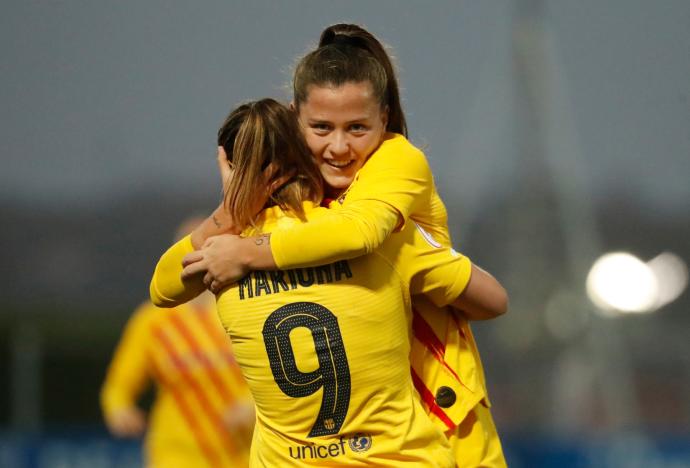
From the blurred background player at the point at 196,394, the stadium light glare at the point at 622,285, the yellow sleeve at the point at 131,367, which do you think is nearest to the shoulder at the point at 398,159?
the blurred background player at the point at 196,394

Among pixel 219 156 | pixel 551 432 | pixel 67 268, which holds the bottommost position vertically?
pixel 551 432

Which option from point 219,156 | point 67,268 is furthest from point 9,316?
point 219,156

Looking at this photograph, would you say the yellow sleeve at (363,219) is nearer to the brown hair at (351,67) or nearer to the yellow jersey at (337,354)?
the yellow jersey at (337,354)

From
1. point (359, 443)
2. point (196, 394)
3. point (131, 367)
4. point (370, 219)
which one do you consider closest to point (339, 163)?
point (370, 219)

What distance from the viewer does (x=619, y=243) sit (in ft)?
39.5

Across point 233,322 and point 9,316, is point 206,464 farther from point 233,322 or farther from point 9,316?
point 9,316

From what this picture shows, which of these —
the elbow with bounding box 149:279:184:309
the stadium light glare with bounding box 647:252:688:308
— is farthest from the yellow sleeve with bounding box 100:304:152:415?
the stadium light glare with bounding box 647:252:688:308

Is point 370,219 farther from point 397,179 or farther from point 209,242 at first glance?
point 209,242

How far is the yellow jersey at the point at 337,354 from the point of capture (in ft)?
9.11

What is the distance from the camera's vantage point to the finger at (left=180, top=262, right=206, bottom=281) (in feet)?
9.39

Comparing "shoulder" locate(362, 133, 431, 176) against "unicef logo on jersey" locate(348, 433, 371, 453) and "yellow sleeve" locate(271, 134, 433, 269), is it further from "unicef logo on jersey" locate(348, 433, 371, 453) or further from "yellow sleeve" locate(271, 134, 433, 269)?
"unicef logo on jersey" locate(348, 433, 371, 453)

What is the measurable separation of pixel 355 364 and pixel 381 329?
97 mm

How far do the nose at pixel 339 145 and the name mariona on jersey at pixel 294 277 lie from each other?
0.94 feet

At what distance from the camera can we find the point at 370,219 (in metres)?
2.73
